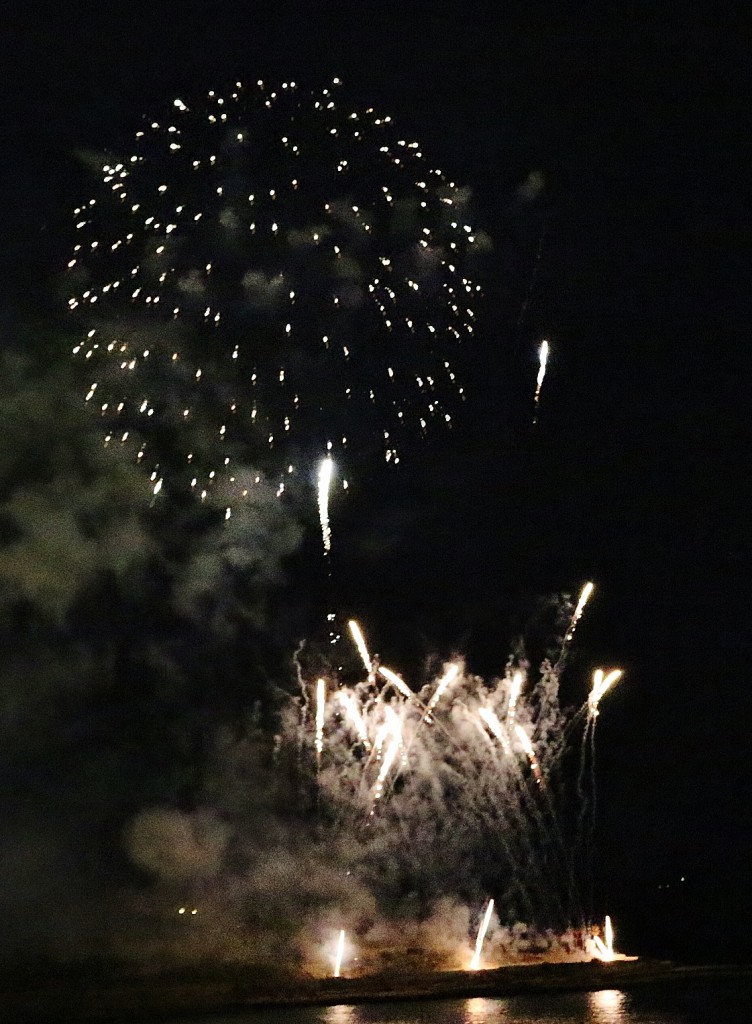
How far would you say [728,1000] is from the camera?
31.2m

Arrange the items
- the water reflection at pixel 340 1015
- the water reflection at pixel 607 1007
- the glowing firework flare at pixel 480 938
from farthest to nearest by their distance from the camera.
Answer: the glowing firework flare at pixel 480 938 → the water reflection at pixel 340 1015 → the water reflection at pixel 607 1007

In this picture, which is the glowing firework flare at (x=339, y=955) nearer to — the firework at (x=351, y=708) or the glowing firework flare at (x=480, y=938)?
the glowing firework flare at (x=480, y=938)

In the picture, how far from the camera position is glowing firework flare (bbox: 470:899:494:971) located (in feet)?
126

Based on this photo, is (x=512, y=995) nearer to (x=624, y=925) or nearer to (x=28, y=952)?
(x=28, y=952)

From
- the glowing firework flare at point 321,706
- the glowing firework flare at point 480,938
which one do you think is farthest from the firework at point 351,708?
the glowing firework flare at point 480,938

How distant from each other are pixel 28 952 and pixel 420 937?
12006 mm

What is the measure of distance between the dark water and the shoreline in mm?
594

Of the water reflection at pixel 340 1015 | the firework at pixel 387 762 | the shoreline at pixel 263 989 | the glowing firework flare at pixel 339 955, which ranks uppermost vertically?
the firework at pixel 387 762

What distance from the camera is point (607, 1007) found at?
31.0 meters

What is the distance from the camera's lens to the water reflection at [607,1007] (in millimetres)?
27188

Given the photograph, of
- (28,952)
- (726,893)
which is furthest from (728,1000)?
(726,893)

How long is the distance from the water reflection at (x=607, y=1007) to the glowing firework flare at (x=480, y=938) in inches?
156

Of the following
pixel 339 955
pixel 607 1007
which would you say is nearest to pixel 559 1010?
pixel 607 1007

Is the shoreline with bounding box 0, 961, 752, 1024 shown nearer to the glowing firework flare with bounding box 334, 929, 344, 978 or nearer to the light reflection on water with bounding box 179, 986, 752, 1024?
the light reflection on water with bounding box 179, 986, 752, 1024
